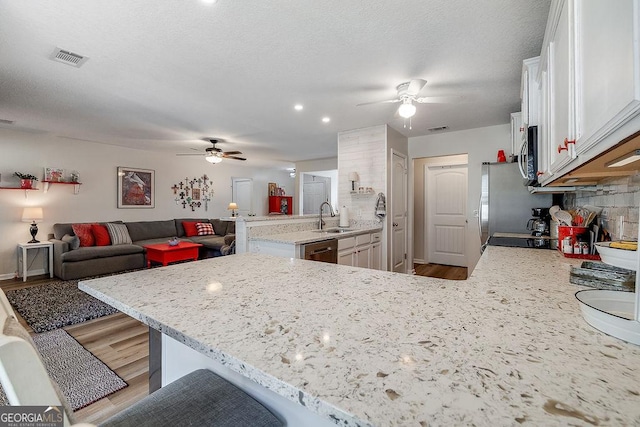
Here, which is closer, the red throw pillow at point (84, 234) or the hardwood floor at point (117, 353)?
the hardwood floor at point (117, 353)

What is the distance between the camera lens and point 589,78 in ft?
2.81

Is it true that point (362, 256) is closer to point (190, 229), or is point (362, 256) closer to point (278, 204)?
point (190, 229)

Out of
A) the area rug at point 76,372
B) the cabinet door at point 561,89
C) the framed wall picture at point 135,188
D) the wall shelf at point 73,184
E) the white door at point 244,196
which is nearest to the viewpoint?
the cabinet door at point 561,89

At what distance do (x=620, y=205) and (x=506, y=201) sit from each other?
1.72 metres

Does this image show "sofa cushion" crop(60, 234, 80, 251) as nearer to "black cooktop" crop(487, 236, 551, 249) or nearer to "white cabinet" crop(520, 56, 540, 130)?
"black cooktop" crop(487, 236, 551, 249)

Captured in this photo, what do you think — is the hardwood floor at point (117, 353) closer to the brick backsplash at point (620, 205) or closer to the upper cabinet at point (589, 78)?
the upper cabinet at point (589, 78)

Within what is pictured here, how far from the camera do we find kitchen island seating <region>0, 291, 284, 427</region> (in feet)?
1.42

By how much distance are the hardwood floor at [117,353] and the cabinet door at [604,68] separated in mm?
2370

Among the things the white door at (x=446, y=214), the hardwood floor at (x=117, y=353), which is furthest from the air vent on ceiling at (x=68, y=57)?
the white door at (x=446, y=214)

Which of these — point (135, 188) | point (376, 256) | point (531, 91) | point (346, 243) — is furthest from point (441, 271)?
point (135, 188)

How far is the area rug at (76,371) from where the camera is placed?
184 centimetres

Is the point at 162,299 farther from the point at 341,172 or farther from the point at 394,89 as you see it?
the point at 341,172

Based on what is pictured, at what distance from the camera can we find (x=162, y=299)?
38.9 inches

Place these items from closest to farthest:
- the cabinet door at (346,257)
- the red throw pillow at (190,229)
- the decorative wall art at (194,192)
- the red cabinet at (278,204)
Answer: the cabinet door at (346,257), the red throw pillow at (190,229), the decorative wall art at (194,192), the red cabinet at (278,204)
